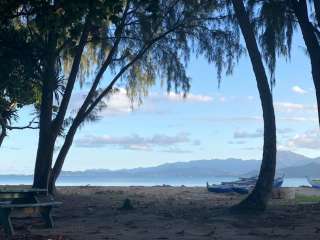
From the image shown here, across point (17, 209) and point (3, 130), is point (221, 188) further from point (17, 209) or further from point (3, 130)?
point (17, 209)

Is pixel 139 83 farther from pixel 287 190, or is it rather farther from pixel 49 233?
pixel 49 233

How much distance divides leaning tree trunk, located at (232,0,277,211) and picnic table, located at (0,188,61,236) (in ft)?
15.9

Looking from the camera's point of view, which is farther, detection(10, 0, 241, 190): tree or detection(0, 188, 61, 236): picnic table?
detection(10, 0, 241, 190): tree

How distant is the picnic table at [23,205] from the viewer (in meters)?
9.92

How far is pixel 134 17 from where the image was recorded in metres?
18.9

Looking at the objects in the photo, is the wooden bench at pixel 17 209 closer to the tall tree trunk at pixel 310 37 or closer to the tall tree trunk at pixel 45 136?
the tall tree trunk at pixel 45 136

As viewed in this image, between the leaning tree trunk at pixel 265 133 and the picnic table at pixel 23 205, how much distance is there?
4.86 meters

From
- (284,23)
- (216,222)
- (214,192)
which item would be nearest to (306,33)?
(284,23)

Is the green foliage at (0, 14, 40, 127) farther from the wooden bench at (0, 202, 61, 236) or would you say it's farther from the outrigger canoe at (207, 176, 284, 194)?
the outrigger canoe at (207, 176, 284, 194)

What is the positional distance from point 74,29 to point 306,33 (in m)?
6.82

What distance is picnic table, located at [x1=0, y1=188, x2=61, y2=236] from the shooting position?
9922mm

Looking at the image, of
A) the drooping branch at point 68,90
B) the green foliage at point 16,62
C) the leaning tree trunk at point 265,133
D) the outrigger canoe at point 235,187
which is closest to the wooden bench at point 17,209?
the leaning tree trunk at point 265,133

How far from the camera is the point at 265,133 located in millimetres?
14367

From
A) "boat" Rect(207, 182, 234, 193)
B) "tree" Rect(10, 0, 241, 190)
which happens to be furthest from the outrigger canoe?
"tree" Rect(10, 0, 241, 190)
